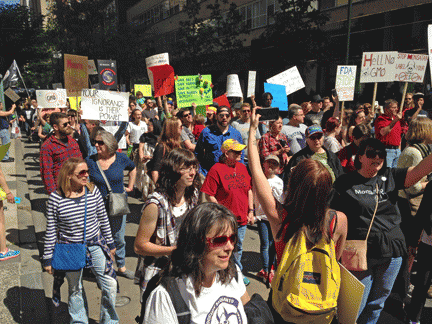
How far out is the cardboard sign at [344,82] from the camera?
8867mm

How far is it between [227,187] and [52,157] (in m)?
2.51

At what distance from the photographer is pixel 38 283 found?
15.4 ft

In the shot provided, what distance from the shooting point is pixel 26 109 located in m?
20.2

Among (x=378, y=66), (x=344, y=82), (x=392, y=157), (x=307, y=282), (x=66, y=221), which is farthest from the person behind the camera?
(x=344, y=82)

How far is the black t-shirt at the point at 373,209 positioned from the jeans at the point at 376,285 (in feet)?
0.43

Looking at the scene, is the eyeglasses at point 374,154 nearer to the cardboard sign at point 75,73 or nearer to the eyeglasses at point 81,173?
the eyeglasses at point 81,173

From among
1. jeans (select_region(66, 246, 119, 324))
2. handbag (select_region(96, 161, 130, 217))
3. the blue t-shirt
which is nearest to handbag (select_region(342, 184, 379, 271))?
jeans (select_region(66, 246, 119, 324))

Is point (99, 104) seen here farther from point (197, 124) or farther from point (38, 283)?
point (38, 283)

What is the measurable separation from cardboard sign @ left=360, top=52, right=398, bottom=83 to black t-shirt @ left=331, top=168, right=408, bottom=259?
5207 mm

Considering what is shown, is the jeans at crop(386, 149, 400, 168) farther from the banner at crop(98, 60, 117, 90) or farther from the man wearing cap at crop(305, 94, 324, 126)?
the banner at crop(98, 60, 117, 90)

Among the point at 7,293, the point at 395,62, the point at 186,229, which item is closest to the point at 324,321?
the point at 186,229

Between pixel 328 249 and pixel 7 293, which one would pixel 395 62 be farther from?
pixel 7 293

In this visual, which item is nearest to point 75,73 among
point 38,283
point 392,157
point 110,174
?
point 110,174

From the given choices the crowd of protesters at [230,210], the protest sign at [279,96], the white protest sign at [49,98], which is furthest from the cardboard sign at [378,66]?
the white protest sign at [49,98]
